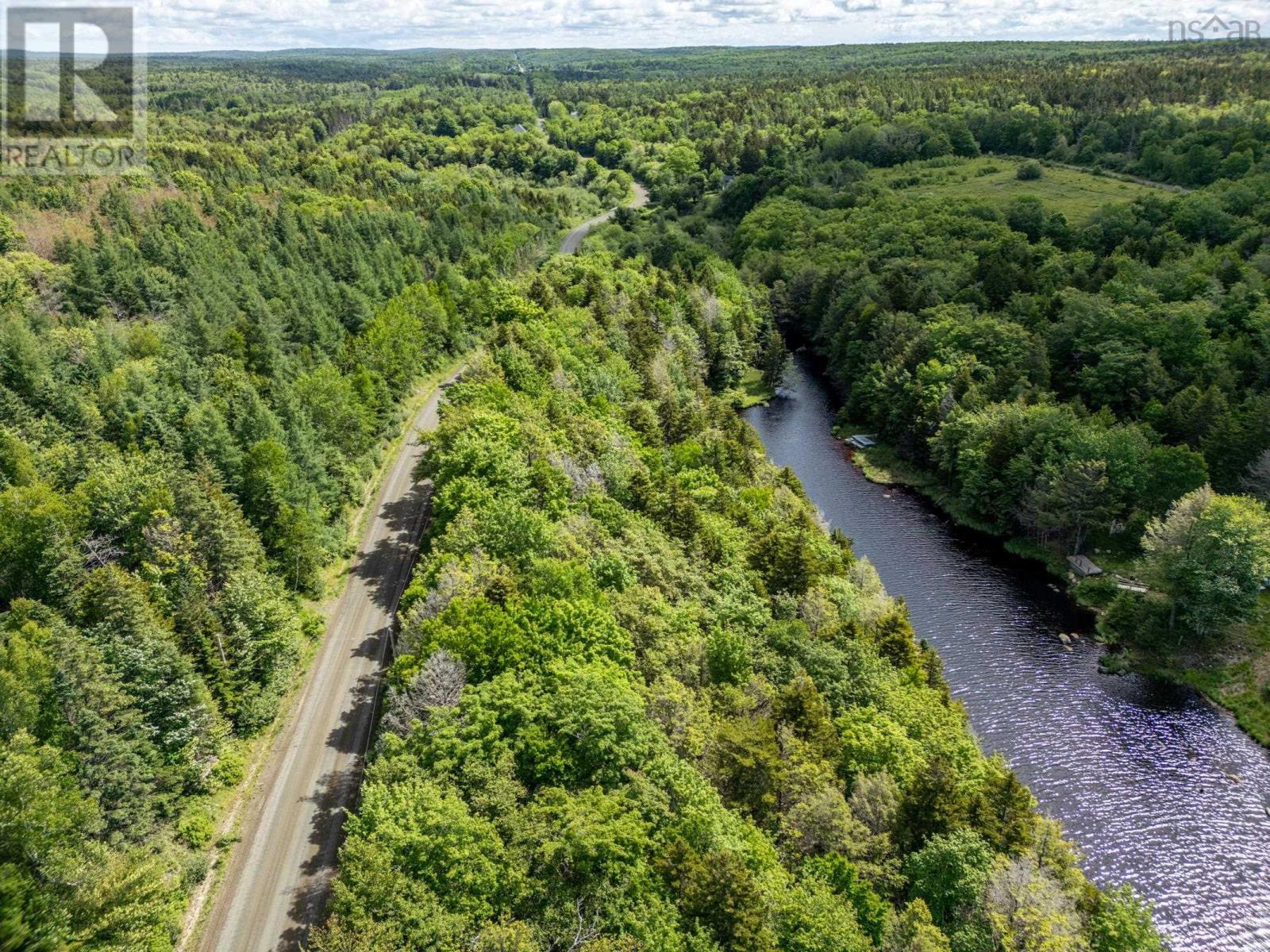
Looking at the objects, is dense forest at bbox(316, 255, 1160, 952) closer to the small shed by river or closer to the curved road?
the curved road

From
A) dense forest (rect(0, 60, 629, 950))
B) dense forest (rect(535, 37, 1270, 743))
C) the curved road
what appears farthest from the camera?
dense forest (rect(535, 37, 1270, 743))

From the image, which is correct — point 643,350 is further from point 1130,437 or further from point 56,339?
point 56,339

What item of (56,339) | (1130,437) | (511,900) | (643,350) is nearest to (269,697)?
(511,900)

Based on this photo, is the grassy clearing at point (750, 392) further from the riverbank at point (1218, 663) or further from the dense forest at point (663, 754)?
the riverbank at point (1218, 663)

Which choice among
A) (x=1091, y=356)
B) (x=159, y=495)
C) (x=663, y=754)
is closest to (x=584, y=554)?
(x=663, y=754)

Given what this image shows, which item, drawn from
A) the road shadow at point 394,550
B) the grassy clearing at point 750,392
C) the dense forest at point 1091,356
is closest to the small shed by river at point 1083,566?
the dense forest at point 1091,356

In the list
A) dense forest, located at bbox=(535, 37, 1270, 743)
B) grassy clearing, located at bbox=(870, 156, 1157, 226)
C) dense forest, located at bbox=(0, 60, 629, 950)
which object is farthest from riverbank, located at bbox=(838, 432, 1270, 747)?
grassy clearing, located at bbox=(870, 156, 1157, 226)

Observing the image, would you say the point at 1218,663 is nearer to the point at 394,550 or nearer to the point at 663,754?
the point at 663,754
